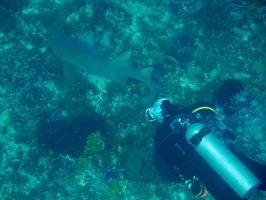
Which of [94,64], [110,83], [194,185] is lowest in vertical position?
[110,83]

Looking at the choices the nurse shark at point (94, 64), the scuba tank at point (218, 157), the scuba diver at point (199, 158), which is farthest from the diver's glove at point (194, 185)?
the nurse shark at point (94, 64)

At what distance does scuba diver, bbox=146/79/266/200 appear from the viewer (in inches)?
194

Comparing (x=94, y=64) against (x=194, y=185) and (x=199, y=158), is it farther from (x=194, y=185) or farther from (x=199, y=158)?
(x=194, y=185)

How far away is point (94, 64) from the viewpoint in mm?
6699

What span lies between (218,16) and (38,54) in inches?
220

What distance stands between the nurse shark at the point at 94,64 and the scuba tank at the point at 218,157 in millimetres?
2200

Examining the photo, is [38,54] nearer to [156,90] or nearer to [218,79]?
[156,90]

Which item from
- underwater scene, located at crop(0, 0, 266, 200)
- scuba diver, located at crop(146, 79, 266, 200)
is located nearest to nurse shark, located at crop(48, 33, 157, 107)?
underwater scene, located at crop(0, 0, 266, 200)

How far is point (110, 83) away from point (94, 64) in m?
0.98

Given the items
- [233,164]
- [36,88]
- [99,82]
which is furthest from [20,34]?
[233,164]

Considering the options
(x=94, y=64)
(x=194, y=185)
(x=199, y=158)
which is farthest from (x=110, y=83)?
(x=194, y=185)

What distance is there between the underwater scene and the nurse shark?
0.09 feet

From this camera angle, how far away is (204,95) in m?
7.48

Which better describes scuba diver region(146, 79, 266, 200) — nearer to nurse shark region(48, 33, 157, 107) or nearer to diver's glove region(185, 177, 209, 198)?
diver's glove region(185, 177, 209, 198)
